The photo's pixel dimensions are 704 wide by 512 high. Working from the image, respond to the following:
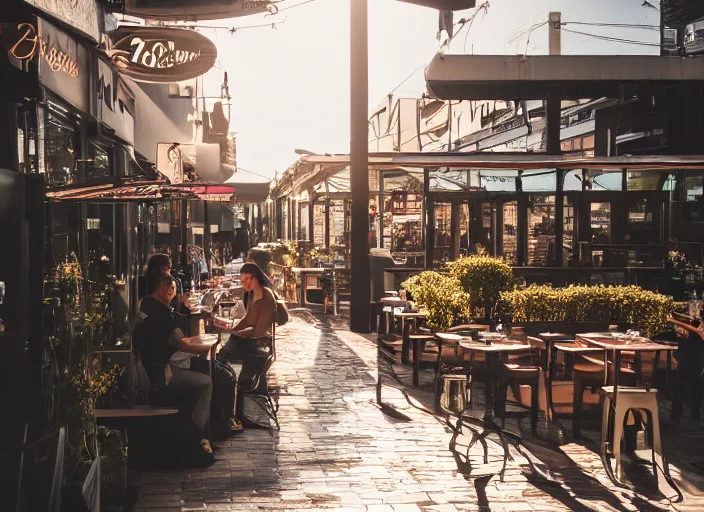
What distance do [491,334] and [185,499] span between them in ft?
13.8

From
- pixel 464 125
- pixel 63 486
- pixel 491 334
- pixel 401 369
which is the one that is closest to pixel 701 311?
pixel 491 334

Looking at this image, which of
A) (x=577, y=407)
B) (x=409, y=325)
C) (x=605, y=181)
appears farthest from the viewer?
(x=605, y=181)

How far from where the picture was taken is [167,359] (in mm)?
7590

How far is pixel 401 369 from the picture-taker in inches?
514

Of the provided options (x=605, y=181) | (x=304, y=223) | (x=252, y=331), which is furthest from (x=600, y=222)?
(x=304, y=223)

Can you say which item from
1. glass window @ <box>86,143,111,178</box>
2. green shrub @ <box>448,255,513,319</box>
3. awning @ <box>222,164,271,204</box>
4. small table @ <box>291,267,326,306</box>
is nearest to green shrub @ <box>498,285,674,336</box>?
green shrub @ <box>448,255,513,319</box>

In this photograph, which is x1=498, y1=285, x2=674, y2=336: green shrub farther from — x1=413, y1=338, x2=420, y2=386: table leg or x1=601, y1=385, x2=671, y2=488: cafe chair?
x1=601, y1=385, x2=671, y2=488: cafe chair

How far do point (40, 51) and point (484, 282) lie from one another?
20.7ft

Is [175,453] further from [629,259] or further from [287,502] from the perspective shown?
[629,259]

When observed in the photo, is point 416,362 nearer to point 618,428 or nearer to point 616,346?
point 616,346

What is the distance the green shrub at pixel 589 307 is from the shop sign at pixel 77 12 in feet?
19.6

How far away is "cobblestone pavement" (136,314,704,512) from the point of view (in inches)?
264

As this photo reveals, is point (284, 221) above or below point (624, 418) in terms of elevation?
above

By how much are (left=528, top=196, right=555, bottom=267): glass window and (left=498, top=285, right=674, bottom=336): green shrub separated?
762cm
